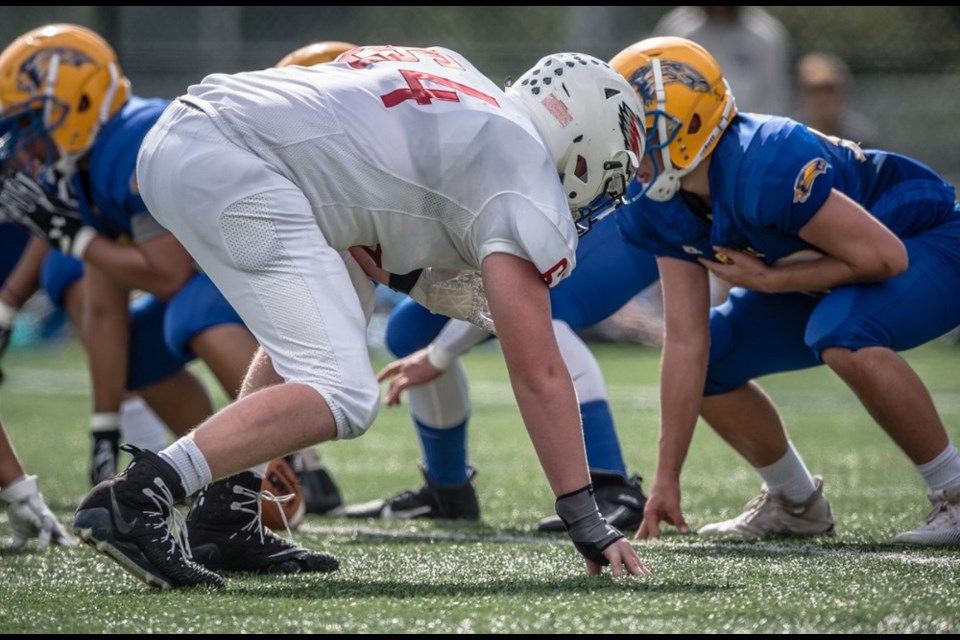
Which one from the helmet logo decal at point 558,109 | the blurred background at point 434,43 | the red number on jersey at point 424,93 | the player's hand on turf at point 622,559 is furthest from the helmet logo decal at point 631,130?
the blurred background at point 434,43

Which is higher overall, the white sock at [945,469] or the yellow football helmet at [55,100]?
the yellow football helmet at [55,100]

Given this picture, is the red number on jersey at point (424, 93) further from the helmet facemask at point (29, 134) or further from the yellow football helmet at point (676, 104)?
the helmet facemask at point (29, 134)

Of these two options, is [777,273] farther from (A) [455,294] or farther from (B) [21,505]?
(B) [21,505]

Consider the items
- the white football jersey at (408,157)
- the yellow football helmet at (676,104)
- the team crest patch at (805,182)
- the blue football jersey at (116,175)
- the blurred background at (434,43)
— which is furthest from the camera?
the blurred background at (434,43)

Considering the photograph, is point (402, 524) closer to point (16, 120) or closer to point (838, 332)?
point (838, 332)

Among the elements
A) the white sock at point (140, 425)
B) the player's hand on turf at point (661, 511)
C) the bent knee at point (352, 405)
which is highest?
the bent knee at point (352, 405)

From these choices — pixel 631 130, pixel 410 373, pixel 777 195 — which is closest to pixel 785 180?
pixel 777 195

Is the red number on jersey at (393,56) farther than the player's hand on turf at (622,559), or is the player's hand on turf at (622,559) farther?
the red number on jersey at (393,56)

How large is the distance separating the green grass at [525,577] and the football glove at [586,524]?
0.21 feet

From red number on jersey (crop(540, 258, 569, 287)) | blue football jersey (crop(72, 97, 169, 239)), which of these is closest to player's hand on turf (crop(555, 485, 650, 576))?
red number on jersey (crop(540, 258, 569, 287))

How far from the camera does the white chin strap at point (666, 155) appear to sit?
3375mm

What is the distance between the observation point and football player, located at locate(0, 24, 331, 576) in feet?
14.0

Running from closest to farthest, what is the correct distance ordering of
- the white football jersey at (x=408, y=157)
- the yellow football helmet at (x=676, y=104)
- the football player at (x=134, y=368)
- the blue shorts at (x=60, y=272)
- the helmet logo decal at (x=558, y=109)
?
1. the white football jersey at (x=408, y=157)
2. the helmet logo decal at (x=558, y=109)
3. the yellow football helmet at (x=676, y=104)
4. the football player at (x=134, y=368)
5. the blue shorts at (x=60, y=272)

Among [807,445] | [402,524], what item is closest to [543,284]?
[402,524]
